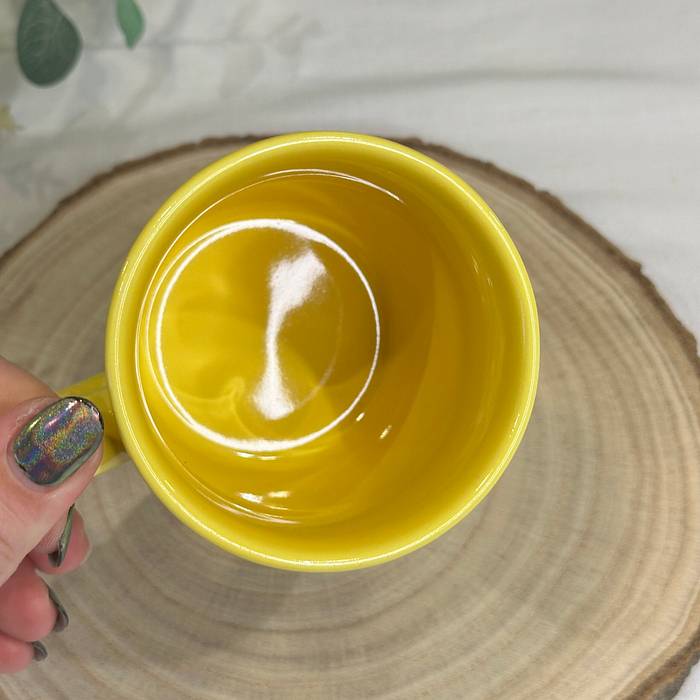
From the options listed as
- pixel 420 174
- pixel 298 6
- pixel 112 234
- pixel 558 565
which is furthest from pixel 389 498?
pixel 298 6

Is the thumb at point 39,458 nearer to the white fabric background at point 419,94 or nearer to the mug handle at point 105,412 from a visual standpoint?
the mug handle at point 105,412

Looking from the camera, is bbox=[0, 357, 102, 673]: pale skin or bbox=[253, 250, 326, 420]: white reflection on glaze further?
bbox=[253, 250, 326, 420]: white reflection on glaze

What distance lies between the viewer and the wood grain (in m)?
0.77

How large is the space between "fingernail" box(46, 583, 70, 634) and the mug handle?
0.78 ft

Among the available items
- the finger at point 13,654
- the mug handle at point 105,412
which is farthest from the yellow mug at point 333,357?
the finger at point 13,654

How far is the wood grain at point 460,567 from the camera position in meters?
0.77

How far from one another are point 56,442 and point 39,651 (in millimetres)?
361

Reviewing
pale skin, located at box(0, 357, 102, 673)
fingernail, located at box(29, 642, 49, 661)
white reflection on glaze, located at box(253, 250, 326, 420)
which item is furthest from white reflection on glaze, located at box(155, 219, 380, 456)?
fingernail, located at box(29, 642, 49, 661)

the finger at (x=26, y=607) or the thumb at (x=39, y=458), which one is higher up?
the thumb at (x=39, y=458)

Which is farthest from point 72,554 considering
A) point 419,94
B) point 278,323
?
point 419,94

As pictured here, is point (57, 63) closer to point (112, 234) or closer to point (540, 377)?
point (112, 234)

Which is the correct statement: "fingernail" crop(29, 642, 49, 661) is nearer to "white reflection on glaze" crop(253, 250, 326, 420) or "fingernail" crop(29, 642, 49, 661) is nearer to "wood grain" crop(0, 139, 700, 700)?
"wood grain" crop(0, 139, 700, 700)

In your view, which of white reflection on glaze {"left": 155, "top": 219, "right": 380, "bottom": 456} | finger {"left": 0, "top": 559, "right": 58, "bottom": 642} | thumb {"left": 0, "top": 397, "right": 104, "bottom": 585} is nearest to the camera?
thumb {"left": 0, "top": 397, "right": 104, "bottom": 585}

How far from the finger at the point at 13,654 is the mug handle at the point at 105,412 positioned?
0.89 feet
